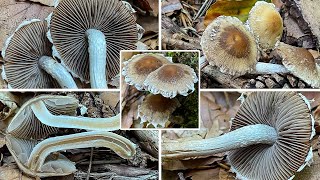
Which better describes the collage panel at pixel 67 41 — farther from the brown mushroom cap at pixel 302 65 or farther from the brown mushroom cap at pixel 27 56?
the brown mushroom cap at pixel 302 65

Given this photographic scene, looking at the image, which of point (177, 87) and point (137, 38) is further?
point (137, 38)

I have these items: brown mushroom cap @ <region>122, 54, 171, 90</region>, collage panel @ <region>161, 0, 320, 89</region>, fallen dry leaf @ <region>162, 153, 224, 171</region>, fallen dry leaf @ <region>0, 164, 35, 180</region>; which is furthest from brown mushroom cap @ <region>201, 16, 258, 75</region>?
fallen dry leaf @ <region>0, 164, 35, 180</region>

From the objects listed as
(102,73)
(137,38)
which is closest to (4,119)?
(102,73)

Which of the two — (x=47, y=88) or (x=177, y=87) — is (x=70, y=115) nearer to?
(x=47, y=88)

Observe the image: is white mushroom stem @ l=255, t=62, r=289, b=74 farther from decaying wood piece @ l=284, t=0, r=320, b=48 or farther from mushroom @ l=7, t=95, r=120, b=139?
mushroom @ l=7, t=95, r=120, b=139

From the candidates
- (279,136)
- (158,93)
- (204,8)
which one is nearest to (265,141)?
(279,136)

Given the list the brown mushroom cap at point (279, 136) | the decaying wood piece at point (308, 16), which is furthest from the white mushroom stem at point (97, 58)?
the decaying wood piece at point (308, 16)

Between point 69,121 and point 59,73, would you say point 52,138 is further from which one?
point 59,73
